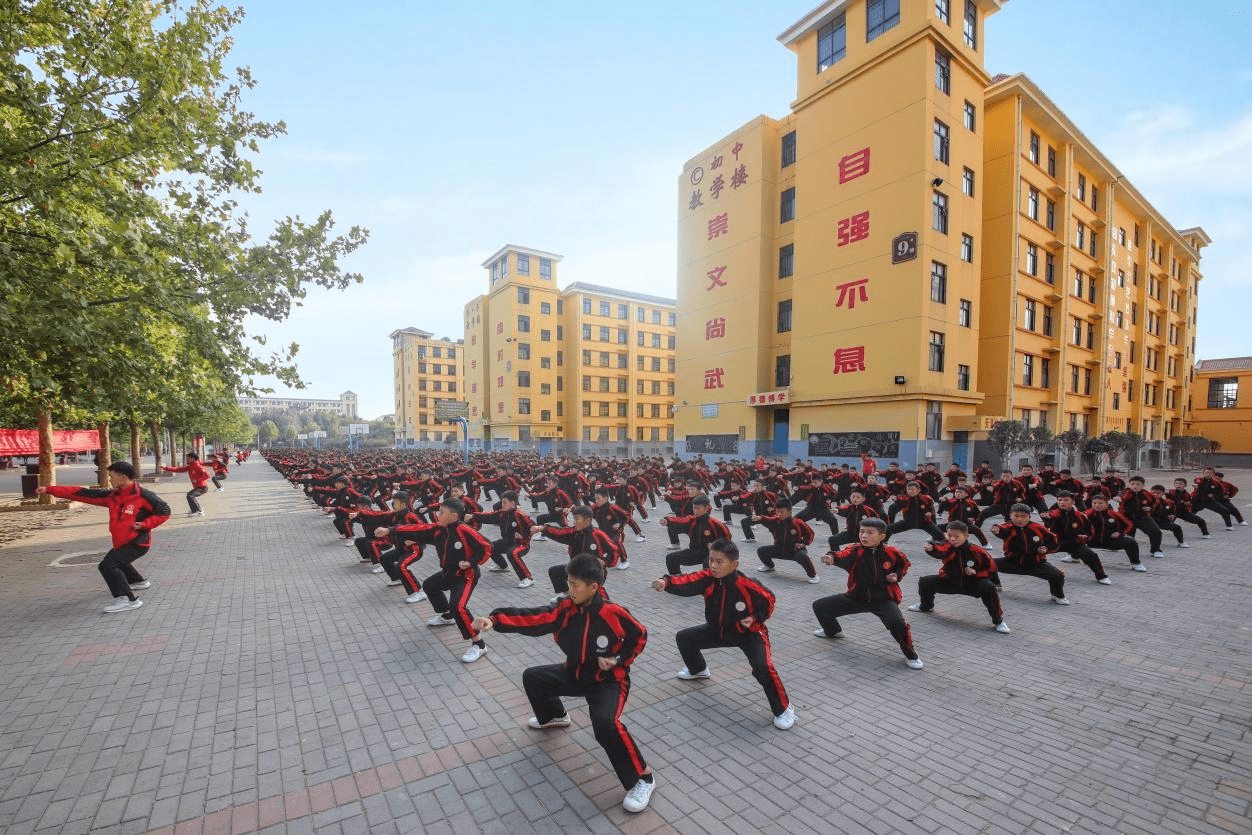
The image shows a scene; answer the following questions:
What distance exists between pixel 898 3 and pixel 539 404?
40493 mm

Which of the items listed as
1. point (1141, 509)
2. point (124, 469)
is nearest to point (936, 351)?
point (1141, 509)

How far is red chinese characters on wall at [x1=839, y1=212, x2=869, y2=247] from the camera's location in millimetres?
24109

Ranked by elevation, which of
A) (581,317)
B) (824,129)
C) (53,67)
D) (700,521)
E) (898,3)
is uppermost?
(898,3)

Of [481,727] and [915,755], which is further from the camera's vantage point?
[481,727]

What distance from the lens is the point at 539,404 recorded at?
53344 mm

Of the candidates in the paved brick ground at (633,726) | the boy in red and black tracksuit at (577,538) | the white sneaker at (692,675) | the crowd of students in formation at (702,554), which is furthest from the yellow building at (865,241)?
the white sneaker at (692,675)

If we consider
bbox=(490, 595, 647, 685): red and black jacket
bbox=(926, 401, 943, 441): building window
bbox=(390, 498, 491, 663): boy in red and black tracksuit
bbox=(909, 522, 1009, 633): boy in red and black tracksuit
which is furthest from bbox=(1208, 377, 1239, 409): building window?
bbox=(490, 595, 647, 685): red and black jacket

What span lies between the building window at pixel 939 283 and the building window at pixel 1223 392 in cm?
4817

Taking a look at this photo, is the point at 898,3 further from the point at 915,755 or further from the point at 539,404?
the point at 539,404

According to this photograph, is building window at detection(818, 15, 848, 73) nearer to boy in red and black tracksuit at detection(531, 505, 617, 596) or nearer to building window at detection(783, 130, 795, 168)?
building window at detection(783, 130, 795, 168)

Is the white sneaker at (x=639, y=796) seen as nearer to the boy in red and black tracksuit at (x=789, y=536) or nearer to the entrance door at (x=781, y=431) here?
the boy in red and black tracksuit at (x=789, y=536)

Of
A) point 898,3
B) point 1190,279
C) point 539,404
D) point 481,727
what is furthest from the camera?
point 539,404

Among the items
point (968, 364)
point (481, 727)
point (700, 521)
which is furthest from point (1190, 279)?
point (481, 727)

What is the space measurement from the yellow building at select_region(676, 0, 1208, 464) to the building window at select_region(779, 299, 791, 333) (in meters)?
0.16
